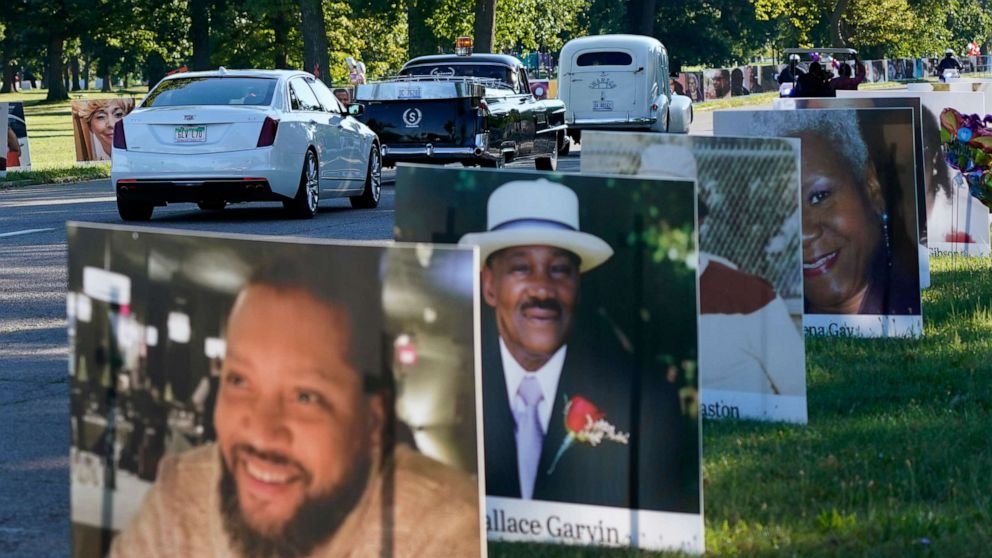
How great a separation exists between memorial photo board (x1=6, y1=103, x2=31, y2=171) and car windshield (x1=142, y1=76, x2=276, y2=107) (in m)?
9.63

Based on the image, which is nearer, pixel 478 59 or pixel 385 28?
pixel 478 59

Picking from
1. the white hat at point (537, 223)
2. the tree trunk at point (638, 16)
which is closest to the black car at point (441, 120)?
the white hat at point (537, 223)

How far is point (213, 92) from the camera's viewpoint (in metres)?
16.0

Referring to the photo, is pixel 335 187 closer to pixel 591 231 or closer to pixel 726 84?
pixel 591 231

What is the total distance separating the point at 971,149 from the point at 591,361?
244 inches

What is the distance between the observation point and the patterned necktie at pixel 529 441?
15.5 feet

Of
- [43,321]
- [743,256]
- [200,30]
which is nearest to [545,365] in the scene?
[743,256]

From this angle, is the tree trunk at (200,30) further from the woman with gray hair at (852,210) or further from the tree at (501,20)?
the woman with gray hair at (852,210)

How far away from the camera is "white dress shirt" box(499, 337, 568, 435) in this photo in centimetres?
475

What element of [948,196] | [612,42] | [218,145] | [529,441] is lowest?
[529,441]

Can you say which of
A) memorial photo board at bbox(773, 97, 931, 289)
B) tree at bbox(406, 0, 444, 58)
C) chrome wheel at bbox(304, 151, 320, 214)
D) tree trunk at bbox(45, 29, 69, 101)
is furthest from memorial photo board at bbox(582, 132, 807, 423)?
tree trunk at bbox(45, 29, 69, 101)

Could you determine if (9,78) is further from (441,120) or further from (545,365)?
(545,365)

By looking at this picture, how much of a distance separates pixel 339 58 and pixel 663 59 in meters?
36.4

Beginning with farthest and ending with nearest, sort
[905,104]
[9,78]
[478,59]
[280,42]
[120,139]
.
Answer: [9,78] < [280,42] < [478,59] < [120,139] < [905,104]
